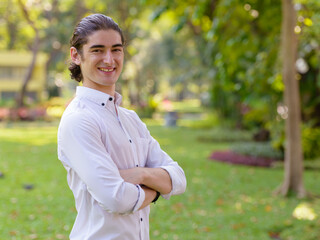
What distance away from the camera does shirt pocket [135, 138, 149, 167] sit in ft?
7.97

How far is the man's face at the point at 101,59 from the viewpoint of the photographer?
2.26m

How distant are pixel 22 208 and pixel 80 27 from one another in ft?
19.3

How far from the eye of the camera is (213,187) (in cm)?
980

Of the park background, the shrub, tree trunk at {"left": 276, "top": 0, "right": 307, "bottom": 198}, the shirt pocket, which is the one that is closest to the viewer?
the shirt pocket

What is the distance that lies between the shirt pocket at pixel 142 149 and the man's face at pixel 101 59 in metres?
0.34

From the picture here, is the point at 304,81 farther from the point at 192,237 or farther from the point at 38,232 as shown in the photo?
the point at 38,232

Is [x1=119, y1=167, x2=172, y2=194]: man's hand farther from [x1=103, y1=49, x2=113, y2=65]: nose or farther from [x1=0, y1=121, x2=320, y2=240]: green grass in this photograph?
[x1=0, y1=121, x2=320, y2=240]: green grass

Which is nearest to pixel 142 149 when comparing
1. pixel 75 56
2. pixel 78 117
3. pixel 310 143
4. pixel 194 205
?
pixel 78 117

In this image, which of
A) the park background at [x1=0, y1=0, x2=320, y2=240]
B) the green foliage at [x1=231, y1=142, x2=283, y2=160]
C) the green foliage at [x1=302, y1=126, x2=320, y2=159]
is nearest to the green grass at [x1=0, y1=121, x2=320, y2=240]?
the park background at [x1=0, y1=0, x2=320, y2=240]

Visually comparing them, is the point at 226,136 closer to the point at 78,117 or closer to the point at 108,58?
the point at 108,58

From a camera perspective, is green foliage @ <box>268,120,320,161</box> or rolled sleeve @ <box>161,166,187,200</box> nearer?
rolled sleeve @ <box>161,166,187,200</box>

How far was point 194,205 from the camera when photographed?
323 inches

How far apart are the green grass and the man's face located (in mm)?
4286

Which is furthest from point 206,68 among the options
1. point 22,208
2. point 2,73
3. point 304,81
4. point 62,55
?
point 2,73
